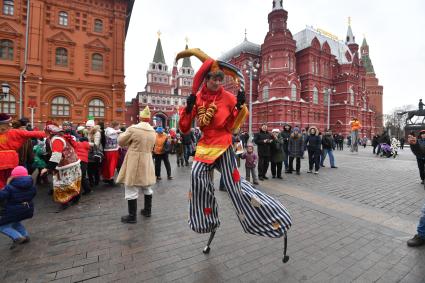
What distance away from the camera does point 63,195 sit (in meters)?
4.55

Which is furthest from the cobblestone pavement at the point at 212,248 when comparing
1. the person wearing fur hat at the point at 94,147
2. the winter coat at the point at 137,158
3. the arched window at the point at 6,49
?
the arched window at the point at 6,49

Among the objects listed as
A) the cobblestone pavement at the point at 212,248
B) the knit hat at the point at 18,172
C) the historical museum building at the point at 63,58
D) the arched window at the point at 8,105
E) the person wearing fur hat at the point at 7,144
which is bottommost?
the cobblestone pavement at the point at 212,248

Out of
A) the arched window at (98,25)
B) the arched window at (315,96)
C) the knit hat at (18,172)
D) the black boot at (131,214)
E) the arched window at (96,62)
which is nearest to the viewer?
the knit hat at (18,172)

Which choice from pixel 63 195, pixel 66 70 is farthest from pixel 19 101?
pixel 63 195

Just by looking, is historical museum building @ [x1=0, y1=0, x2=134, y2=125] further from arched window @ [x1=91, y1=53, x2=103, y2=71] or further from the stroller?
the stroller

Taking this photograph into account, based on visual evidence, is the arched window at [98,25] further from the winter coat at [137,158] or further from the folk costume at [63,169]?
the winter coat at [137,158]

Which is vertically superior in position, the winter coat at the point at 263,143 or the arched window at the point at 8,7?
the arched window at the point at 8,7

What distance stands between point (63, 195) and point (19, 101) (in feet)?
75.8

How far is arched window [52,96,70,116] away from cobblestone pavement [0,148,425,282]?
21899 millimetres

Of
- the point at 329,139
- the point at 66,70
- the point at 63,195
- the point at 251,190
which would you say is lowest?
the point at 63,195

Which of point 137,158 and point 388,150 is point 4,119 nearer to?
point 137,158

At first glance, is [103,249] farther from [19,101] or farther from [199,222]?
[19,101]

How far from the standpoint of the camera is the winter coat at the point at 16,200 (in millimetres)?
2953

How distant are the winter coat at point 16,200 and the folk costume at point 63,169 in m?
1.33
